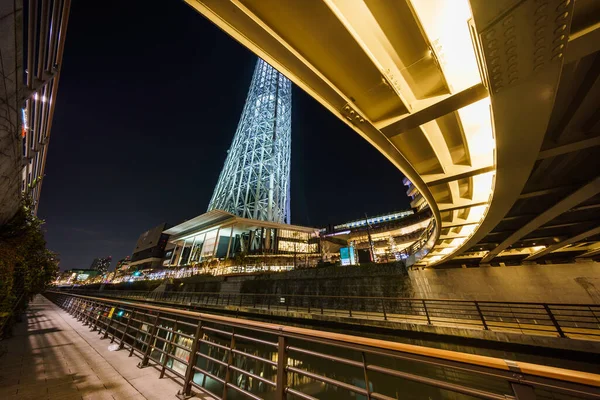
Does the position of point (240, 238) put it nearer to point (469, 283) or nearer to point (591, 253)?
point (469, 283)

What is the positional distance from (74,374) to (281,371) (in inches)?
171

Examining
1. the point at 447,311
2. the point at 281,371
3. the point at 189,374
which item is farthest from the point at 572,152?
the point at 447,311

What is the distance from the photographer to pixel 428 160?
16.4 feet

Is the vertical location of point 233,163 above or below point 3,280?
above

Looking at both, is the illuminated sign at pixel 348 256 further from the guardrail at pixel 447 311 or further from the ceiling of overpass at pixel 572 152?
the ceiling of overpass at pixel 572 152

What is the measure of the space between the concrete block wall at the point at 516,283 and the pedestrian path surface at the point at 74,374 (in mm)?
14118

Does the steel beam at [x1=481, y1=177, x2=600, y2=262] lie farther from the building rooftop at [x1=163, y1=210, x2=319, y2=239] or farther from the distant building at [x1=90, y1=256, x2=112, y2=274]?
the distant building at [x1=90, y1=256, x2=112, y2=274]

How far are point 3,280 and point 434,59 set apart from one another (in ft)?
26.9

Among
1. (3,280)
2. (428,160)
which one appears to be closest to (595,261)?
(428,160)

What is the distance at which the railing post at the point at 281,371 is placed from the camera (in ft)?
7.18

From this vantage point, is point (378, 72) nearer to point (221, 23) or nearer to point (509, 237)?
point (221, 23)

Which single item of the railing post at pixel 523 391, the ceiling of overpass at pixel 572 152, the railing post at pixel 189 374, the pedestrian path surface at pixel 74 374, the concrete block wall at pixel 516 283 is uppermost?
the ceiling of overpass at pixel 572 152

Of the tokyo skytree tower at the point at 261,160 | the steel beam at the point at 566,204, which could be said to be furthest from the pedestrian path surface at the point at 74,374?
the tokyo skytree tower at the point at 261,160

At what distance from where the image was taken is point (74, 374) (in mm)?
3750
